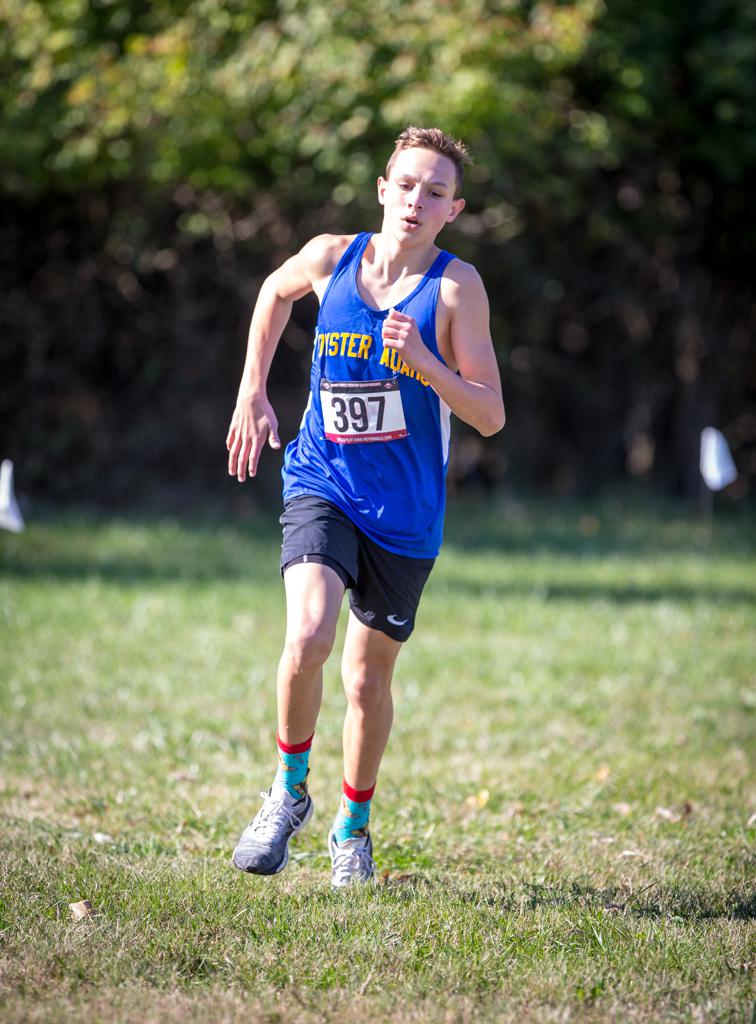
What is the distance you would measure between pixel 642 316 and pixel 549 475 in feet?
6.29

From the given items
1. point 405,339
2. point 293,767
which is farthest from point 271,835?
point 405,339

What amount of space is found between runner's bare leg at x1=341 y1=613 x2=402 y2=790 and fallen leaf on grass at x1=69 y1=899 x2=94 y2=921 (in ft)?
2.81

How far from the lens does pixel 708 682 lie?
607cm

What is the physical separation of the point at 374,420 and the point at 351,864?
1.30 meters

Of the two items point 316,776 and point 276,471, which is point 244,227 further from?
point 316,776

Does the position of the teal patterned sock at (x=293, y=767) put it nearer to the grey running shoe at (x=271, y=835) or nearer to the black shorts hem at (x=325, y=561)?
the grey running shoe at (x=271, y=835)

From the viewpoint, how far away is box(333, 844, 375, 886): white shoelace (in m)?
3.47

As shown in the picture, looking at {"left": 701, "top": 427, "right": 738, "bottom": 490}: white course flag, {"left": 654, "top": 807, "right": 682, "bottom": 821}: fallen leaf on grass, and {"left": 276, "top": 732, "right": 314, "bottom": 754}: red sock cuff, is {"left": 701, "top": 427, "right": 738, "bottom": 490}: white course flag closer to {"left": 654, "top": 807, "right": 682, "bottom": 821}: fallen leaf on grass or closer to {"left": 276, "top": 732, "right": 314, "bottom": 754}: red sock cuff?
{"left": 654, "top": 807, "right": 682, "bottom": 821}: fallen leaf on grass

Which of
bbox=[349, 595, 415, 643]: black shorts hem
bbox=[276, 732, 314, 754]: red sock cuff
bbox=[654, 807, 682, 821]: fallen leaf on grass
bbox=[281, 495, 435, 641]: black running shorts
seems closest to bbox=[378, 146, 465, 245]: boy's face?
bbox=[281, 495, 435, 641]: black running shorts

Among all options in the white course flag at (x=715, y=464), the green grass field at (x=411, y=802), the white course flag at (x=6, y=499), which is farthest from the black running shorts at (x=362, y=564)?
the white course flag at (x=715, y=464)

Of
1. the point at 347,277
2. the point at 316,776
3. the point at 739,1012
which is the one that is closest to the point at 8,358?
the point at 316,776

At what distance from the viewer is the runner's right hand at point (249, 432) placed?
11.7 feet

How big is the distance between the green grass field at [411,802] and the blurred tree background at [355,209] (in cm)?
309

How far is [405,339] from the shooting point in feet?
10.4
